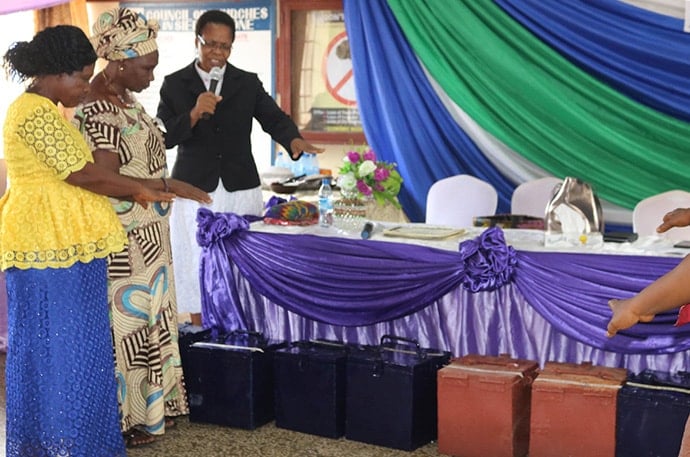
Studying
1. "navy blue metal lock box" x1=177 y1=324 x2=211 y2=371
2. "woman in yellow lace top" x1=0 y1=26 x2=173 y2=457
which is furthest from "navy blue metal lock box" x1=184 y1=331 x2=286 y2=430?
"woman in yellow lace top" x1=0 y1=26 x2=173 y2=457

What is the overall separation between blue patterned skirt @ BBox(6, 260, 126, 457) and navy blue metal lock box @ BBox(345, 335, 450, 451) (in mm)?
954

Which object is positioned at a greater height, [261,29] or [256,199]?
[261,29]

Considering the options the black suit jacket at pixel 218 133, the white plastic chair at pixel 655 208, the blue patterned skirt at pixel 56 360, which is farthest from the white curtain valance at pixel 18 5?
the white plastic chair at pixel 655 208

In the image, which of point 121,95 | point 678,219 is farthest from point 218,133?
point 678,219

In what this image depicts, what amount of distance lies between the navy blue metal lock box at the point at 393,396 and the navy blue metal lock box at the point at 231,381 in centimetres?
38

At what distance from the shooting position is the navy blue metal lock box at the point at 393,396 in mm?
3820

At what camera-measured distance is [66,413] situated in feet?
11.2

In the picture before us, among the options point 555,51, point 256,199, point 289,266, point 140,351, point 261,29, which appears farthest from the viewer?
point 261,29

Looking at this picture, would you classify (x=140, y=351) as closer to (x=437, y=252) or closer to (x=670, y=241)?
(x=437, y=252)

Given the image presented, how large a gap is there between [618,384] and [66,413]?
1833 mm

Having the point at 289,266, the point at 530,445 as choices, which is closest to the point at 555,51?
the point at 289,266

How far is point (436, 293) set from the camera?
3924 millimetres

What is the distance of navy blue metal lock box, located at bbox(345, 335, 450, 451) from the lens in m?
3.82

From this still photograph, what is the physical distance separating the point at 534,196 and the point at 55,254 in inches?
101
